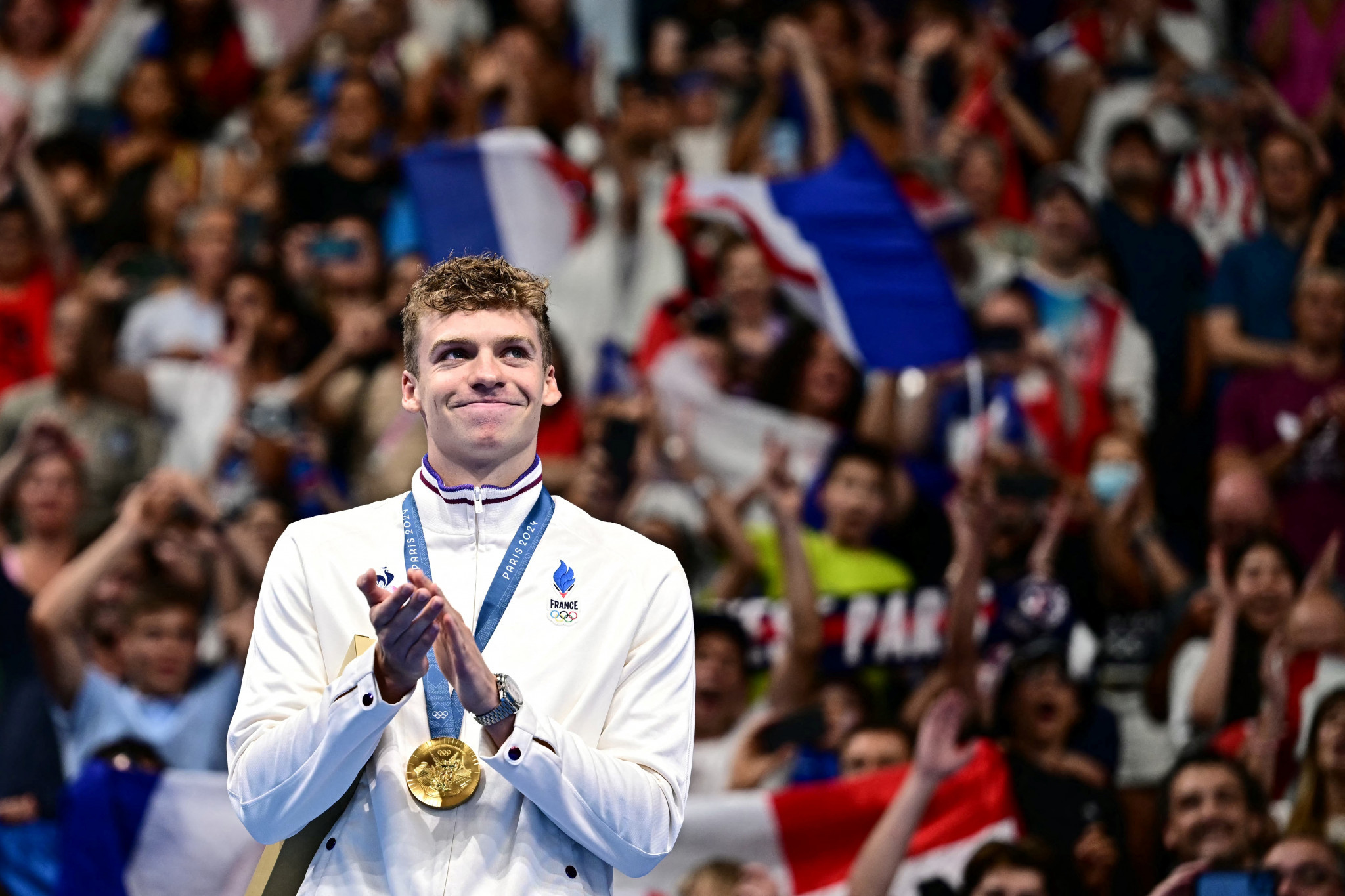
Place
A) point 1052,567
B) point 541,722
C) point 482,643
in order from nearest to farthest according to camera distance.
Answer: point 541,722
point 482,643
point 1052,567

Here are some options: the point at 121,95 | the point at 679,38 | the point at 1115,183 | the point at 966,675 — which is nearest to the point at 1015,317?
the point at 1115,183

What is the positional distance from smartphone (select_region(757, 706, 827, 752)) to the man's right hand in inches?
154

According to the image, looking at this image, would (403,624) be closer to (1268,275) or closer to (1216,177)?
(1268,275)

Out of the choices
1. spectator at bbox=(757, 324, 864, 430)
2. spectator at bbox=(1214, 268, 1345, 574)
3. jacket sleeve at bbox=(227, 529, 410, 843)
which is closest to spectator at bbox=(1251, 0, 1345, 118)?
spectator at bbox=(1214, 268, 1345, 574)

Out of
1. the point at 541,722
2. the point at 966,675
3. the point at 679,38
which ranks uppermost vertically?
the point at 679,38

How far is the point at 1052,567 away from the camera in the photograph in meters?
7.05

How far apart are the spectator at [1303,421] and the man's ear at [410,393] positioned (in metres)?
5.26

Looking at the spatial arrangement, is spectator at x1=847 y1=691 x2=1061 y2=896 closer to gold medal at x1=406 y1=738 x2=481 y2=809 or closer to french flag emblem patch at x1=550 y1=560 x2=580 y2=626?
french flag emblem patch at x1=550 y1=560 x2=580 y2=626

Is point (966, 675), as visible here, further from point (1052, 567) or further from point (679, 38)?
point (679, 38)

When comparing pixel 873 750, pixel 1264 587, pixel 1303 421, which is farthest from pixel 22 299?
pixel 1303 421

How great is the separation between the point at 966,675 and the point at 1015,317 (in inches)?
87.0

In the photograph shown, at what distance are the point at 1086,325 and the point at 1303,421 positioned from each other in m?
1.19

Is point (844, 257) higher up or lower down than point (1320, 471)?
higher up

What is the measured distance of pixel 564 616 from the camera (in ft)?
9.45
